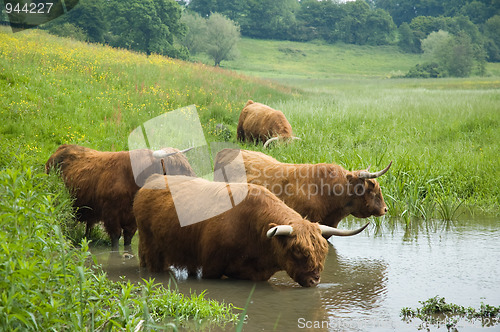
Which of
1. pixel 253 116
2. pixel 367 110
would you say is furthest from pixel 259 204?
pixel 367 110

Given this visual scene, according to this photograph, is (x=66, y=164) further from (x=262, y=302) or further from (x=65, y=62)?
(x=65, y=62)

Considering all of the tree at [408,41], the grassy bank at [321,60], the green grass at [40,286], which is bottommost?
the grassy bank at [321,60]

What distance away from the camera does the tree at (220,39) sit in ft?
159

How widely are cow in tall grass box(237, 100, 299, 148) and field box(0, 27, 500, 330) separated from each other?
56 cm

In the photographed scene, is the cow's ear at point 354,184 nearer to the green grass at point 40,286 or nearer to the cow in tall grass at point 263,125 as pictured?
the green grass at point 40,286

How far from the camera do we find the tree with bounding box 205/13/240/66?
48.4m

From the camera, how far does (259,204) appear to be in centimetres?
580

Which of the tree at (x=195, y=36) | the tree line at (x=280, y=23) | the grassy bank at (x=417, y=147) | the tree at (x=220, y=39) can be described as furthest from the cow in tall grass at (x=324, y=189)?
the tree at (x=220, y=39)

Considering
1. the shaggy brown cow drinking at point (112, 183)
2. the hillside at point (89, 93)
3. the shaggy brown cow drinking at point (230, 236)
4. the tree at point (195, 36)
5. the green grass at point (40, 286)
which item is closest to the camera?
the green grass at point (40, 286)

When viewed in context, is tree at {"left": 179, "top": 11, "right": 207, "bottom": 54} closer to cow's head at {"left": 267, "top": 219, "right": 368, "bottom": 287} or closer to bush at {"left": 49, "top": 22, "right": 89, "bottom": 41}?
bush at {"left": 49, "top": 22, "right": 89, "bottom": 41}

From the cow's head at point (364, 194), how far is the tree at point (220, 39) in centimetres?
4192

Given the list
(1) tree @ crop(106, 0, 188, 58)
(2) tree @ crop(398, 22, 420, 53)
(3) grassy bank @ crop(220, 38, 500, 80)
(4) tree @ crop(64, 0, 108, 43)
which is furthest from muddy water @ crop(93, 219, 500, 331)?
(2) tree @ crop(398, 22, 420, 53)

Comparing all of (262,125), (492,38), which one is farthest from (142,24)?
(492,38)

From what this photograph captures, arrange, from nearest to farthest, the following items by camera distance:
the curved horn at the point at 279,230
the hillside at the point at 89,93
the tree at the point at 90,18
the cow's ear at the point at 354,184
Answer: the curved horn at the point at 279,230, the cow's ear at the point at 354,184, the hillside at the point at 89,93, the tree at the point at 90,18
